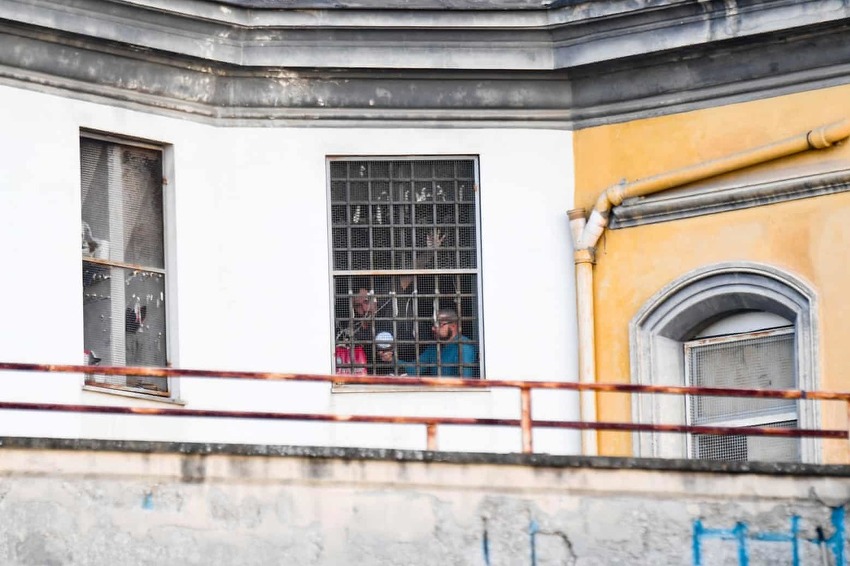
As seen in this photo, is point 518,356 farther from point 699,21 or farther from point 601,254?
point 699,21

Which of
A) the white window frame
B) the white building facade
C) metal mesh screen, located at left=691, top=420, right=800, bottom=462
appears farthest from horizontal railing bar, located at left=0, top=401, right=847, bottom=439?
the white window frame

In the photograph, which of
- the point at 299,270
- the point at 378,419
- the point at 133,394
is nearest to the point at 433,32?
the point at 299,270

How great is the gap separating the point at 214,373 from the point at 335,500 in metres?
1.19

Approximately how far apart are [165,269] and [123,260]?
0.42 meters

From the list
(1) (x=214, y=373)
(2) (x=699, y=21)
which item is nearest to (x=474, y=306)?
(2) (x=699, y=21)

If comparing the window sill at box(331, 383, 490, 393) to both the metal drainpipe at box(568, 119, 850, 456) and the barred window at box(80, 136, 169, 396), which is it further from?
the barred window at box(80, 136, 169, 396)

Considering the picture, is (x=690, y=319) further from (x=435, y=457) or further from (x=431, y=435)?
(x=435, y=457)

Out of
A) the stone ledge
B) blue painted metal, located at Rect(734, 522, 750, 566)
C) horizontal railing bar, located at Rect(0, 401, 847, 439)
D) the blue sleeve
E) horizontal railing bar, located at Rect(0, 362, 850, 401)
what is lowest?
blue painted metal, located at Rect(734, 522, 750, 566)

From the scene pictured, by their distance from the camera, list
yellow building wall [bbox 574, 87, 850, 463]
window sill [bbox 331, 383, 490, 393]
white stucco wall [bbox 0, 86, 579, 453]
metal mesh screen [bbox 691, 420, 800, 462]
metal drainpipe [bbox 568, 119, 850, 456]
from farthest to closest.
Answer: window sill [bbox 331, 383, 490, 393] < white stucco wall [bbox 0, 86, 579, 453] < metal drainpipe [bbox 568, 119, 850, 456] < metal mesh screen [bbox 691, 420, 800, 462] < yellow building wall [bbox 574, 87, 850, 463]

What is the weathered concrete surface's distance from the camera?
15.1m

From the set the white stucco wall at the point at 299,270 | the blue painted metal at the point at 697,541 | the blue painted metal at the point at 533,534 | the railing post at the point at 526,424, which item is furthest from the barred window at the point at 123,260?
the blue painted metal at the point at 697,541

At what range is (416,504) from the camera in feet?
50.1

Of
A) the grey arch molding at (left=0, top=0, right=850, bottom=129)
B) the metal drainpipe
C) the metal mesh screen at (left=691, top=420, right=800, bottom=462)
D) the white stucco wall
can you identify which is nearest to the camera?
the grey arch molding at (left=0, top=0, right=850, bottom=129)

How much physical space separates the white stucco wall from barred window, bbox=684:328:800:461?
1.10 meters
